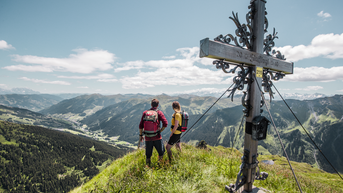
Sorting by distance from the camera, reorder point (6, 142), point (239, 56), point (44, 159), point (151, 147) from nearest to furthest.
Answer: point (239, 56) < point (151, 147) < point (44, 159) < point (6, 142)

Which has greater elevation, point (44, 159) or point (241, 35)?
point (241, 35)

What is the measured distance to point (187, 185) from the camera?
427 centimetres

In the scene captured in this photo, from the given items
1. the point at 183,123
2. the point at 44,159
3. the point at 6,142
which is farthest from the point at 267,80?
the point at 6,142

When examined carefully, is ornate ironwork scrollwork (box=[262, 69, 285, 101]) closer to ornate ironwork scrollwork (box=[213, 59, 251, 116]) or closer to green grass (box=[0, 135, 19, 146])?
ornate ironwork scrollwork (box=[213, 59, 251, 116])

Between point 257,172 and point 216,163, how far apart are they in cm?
164

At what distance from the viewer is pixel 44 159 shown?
14112 cm

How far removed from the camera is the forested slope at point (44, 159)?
4651 inches

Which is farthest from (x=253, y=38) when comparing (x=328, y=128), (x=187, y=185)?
(x=328, y=128)

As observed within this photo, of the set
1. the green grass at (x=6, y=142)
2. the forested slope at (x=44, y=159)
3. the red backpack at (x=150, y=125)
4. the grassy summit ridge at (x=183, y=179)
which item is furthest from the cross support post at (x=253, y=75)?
the green grass at (x=6, y=142)

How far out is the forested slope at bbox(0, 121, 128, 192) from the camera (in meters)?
118

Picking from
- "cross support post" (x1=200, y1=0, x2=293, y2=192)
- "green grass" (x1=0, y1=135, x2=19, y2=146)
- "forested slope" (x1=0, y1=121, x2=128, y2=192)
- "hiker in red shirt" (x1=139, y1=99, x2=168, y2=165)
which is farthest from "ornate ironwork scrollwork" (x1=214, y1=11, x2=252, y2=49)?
"green grass" (x1=0, y1=135, x2=19, y2=146)

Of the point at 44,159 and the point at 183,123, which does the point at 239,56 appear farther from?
the point at 44,159

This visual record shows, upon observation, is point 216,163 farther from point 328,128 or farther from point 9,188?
point 328,128

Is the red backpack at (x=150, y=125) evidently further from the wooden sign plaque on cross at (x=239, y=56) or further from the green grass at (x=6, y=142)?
the green grass at (x=6, y=142)
